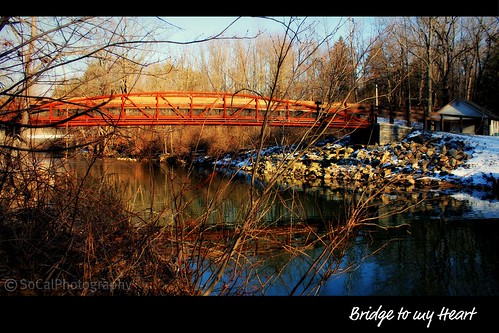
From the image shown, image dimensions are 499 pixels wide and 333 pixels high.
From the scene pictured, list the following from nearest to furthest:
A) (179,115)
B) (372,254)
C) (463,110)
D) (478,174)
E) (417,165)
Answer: (372,254) < (478,174) < (417,165) < (179,115) < (463,110)

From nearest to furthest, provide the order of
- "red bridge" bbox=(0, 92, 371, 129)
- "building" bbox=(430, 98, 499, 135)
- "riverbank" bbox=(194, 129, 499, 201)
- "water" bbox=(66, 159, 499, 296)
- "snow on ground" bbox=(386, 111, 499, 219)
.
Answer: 1. "red bridge" bbox=(0, 92, 371, 129)
2. "water" bbox=(66, 159, 499, 296)
3. "snow on ground" bbox=(386, 111, 499, 219)
4. "riverbank" bbox=(194, 129, 499, 201)
5. "building" bbox=(430, 98, 499, 135)

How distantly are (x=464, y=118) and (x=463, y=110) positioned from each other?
43 centimetres

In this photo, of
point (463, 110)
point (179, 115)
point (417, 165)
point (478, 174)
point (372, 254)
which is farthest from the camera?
point (463, 110)

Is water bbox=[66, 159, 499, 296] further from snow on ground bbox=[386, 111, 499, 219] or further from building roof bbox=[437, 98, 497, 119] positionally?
building roof bbox=[437, 98, 497, 119]

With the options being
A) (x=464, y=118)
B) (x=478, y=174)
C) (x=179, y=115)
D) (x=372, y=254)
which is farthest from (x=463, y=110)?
(x=372, y=254)

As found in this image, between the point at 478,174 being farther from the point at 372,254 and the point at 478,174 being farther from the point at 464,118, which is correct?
the point at 372,254

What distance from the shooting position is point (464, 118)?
23.0 m

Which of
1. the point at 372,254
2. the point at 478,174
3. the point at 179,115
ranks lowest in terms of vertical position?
the point at 478,174

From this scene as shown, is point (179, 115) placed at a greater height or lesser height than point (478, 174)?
greater

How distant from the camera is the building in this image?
22.4 meters

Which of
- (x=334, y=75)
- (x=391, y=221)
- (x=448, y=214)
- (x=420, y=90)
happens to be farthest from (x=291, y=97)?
(x=420, y=90)

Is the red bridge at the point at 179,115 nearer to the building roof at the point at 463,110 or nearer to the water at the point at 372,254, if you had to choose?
the water at the point at 372,254

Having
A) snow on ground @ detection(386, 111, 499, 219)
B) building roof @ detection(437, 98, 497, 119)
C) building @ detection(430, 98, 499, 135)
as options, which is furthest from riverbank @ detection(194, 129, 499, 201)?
building roof @ detection(437, 98, 497, 119)

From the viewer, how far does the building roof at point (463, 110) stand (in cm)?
2245
